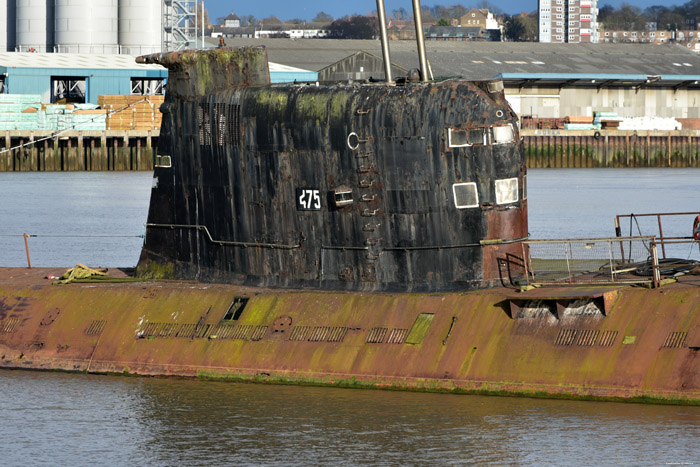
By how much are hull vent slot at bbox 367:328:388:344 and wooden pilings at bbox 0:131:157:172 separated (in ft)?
214

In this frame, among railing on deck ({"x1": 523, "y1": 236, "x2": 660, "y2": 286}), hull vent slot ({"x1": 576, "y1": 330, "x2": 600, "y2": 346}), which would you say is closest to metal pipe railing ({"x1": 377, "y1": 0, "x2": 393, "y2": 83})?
railing on deck ({"x1": 523, "y1": 236, "x2": 660, "y2": 286})

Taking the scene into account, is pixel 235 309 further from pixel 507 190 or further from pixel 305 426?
pixel 507 190

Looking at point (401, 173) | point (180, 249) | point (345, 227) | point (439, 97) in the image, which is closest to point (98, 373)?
point (180, 249)

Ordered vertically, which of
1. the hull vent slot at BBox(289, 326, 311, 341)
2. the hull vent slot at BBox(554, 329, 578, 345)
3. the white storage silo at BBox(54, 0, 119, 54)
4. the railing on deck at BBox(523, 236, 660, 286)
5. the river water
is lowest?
the river water

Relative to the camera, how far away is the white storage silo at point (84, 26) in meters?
106

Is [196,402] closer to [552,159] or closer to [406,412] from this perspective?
[406,412]

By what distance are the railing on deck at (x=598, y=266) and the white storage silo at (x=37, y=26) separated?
92.7 meters

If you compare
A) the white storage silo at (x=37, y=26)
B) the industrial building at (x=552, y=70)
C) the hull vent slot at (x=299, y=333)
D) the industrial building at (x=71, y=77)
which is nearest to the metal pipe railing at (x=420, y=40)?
the hull vent slot at (x=299, y=333)

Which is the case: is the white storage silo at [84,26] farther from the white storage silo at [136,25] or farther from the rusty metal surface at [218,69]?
the rusty metal surface at [218,69]

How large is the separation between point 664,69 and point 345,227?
100 m

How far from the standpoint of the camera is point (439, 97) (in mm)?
21047

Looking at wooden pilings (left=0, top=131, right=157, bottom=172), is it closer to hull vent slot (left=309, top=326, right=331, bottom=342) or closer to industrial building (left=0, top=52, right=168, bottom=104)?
industrial building (left=0, top=52, right=168, bottom=104)

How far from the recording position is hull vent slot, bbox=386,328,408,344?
833 inches

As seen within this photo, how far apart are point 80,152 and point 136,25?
27282mm
